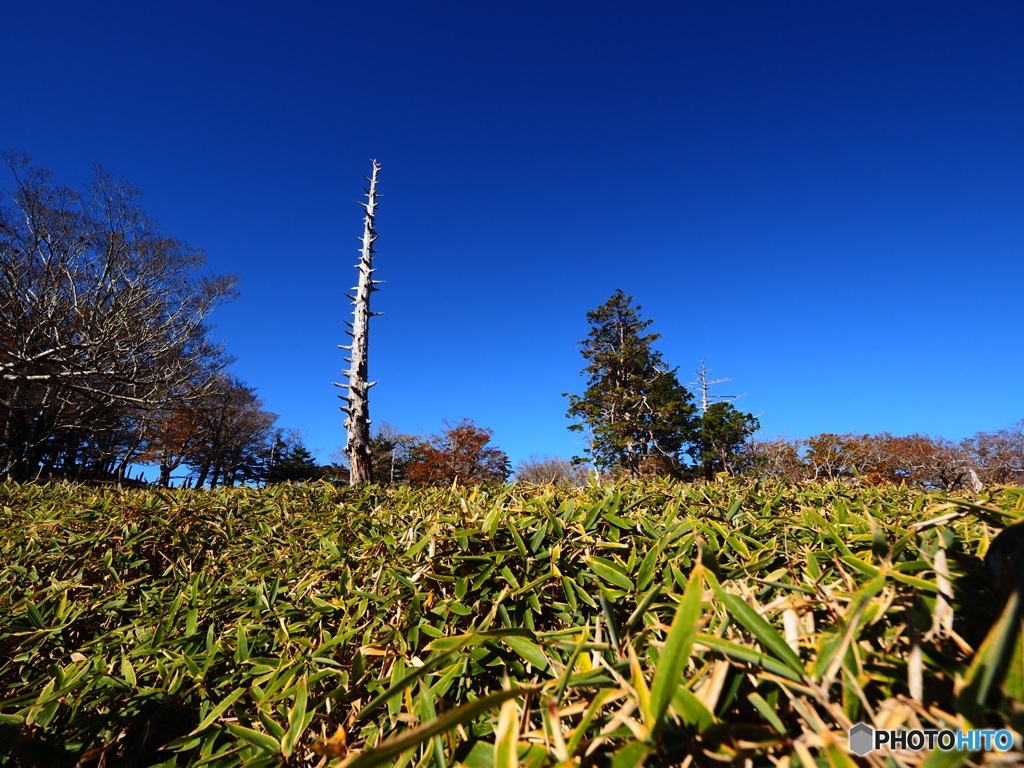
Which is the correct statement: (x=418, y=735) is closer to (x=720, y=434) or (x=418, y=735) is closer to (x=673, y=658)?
(x=673, y=658)

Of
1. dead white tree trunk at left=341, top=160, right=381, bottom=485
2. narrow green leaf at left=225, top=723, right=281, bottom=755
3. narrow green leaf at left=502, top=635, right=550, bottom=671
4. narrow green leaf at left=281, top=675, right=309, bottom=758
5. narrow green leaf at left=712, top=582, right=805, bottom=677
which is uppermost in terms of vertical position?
dead white tree trunk at left=341, top=160, right=381, bottom=485

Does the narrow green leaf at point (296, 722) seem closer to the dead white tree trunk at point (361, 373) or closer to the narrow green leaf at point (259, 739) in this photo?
the narrow green leaf at point (259, 739)

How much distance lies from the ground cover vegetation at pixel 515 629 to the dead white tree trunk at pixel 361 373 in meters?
5.90

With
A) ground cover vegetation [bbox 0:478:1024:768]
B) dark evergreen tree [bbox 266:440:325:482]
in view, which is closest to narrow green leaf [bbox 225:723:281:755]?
ground cover vegetation [bbox 0:478:1024:768]

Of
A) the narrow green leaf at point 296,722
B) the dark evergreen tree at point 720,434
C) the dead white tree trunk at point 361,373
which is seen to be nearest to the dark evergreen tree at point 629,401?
the dark evergreen tree at point 720,434

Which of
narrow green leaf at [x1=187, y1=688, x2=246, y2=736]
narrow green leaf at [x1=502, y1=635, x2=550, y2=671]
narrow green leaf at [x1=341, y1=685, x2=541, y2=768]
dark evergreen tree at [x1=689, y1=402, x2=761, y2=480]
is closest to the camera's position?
narrow green leaf at [x1=341, y1=685, x2=541, y2=768]

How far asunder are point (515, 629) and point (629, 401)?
21.4 metres

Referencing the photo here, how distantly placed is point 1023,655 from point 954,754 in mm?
99

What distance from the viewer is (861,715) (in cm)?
36

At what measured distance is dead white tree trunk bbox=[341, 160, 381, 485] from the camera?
793 centimetres

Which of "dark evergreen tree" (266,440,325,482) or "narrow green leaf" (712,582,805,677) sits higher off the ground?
"dark evergreen tree" (266,440,325,482)

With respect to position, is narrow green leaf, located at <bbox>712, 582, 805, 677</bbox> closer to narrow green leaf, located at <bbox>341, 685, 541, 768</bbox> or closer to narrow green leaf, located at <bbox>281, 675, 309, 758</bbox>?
narrow green leaf, located at <bbox>341, 685, 541, 768</bbox>

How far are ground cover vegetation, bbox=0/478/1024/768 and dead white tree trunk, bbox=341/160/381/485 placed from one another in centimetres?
590

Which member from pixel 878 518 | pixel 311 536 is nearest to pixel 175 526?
pixel 311 536
